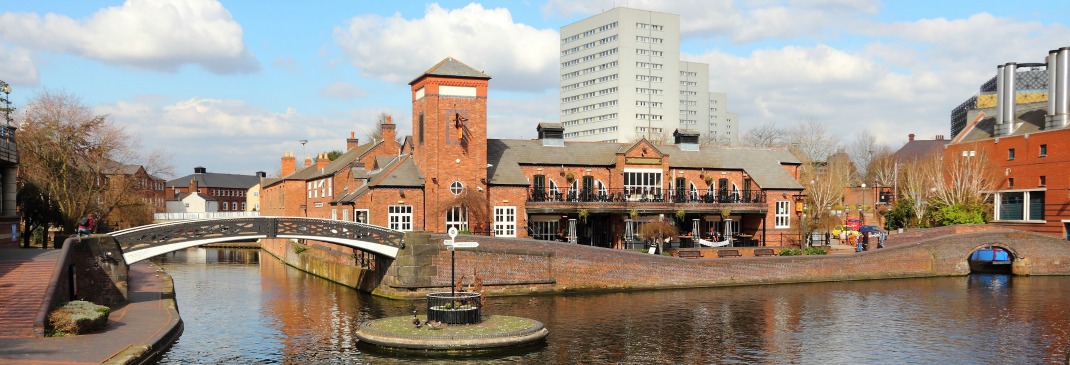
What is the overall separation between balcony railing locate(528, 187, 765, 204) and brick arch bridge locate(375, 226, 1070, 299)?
513cm

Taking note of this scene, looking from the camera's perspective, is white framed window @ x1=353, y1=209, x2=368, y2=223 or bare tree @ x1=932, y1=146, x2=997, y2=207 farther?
bare tree @ x1=932, y1=146, x2=997, y2=207

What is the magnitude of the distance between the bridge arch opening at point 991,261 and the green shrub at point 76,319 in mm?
44548

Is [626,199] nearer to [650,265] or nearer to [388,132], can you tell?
[650,265]

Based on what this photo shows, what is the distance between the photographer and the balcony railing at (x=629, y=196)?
46.5m

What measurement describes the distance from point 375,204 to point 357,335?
16.8 metres

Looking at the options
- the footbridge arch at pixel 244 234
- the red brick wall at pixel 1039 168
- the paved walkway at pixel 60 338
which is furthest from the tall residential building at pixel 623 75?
the paved walkway at pixel 60 338

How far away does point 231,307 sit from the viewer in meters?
33.8

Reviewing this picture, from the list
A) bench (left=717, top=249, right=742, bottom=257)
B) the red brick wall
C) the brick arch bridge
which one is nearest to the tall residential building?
the red brick wall

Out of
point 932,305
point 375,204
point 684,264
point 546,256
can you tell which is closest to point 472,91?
point 375,204

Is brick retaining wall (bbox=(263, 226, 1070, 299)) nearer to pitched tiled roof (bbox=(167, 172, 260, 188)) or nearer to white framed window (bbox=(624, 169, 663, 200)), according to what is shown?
white framed window (bbox=(624, 169, 663, 200))

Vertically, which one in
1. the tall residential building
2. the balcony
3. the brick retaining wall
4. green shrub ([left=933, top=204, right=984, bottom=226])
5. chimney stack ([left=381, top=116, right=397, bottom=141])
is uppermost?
the tall residential building

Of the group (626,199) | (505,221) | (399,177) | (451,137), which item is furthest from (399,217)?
(626,199)

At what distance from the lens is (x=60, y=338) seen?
2125 centimetres

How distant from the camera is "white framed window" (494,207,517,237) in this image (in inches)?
1737
